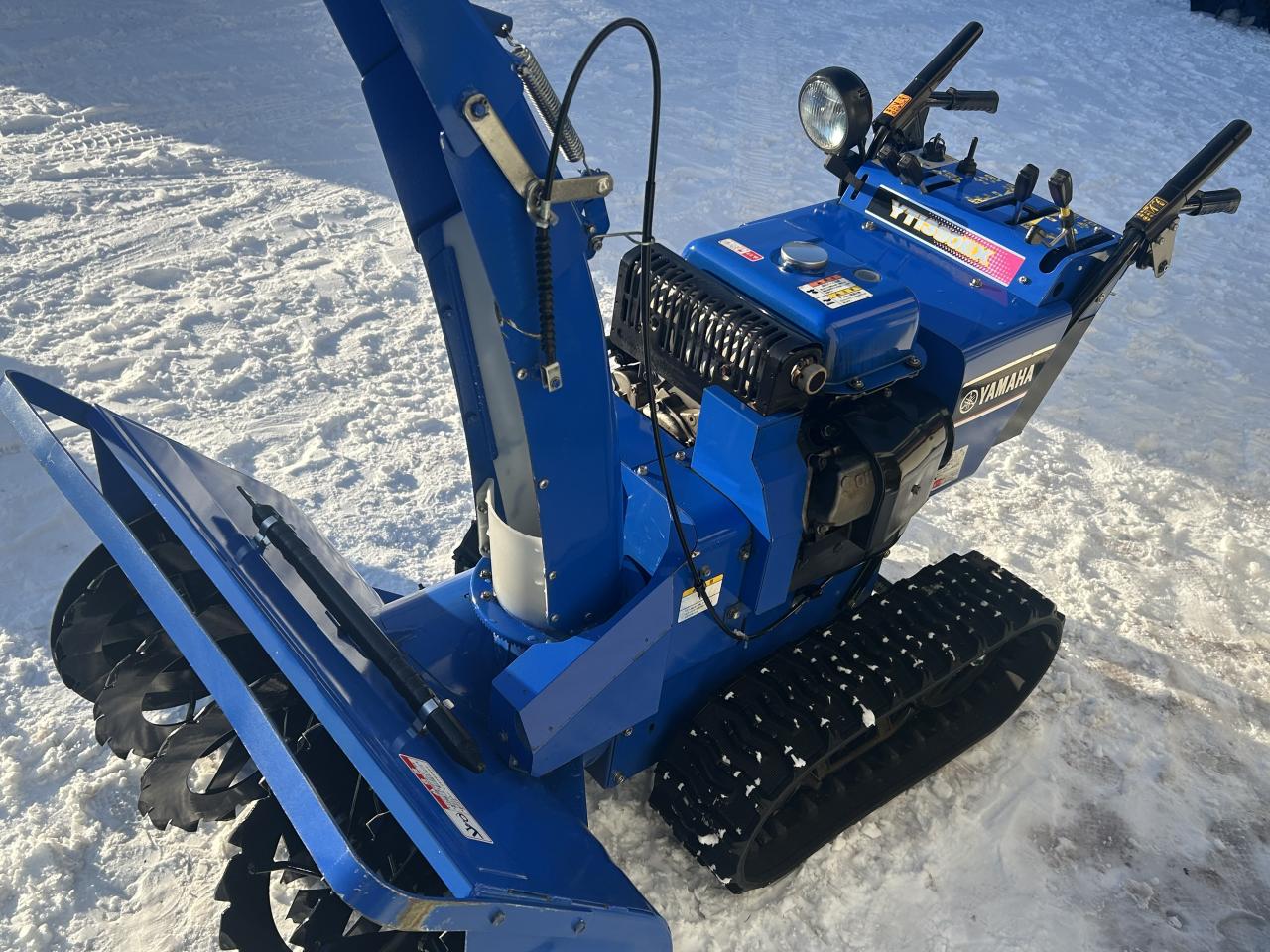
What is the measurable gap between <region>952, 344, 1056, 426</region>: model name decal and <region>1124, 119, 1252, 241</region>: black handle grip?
1.52 ft

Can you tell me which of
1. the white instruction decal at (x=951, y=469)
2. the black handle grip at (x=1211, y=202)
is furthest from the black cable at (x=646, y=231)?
the black handle grip at (x=1211, y=202)

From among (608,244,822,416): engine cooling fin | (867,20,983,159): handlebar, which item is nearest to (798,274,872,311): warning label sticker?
(608,244,822,416): engine cooling fin

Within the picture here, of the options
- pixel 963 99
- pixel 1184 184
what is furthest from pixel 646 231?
pixel 963 99

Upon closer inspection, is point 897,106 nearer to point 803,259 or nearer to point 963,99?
point 963,99

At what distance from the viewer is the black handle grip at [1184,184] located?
133 inches

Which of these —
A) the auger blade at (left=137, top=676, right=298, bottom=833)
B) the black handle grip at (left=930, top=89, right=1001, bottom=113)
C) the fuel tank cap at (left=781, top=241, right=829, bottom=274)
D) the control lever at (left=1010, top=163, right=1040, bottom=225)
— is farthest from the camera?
the black handle grip at (left=930, top=89, right=1001, bottom=113)

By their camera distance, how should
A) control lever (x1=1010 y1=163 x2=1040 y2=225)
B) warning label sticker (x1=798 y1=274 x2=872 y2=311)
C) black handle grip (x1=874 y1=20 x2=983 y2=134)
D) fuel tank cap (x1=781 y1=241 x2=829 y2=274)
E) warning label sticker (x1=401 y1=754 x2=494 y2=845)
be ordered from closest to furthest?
warning label sticker (x1=401 y1=754 x2=494 y2=845) → warning label sticker (x1=798 y1=274 x2=872 y2=311) → fuel tank cap (x1=781 y1=241 x2=829 y2=274) → control lever (x1=1010 y1=163 x2=1040 y2=225) → black handle grip (x1=874 y1=20 x2=983 y2=134)

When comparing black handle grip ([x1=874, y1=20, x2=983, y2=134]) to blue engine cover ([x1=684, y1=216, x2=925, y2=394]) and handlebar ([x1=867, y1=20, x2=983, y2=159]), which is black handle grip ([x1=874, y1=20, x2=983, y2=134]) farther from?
blue engine cover ([x1=684, y1=216, x2=925, y2=394])

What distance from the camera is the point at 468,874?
7.05 ft

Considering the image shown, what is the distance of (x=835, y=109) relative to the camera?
360 cm

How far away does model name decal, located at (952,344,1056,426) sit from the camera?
3.30 metres

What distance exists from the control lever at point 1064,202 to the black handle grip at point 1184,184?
19 cm

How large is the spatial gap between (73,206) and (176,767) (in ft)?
15.4

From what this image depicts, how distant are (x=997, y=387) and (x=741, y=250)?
0.95 m
